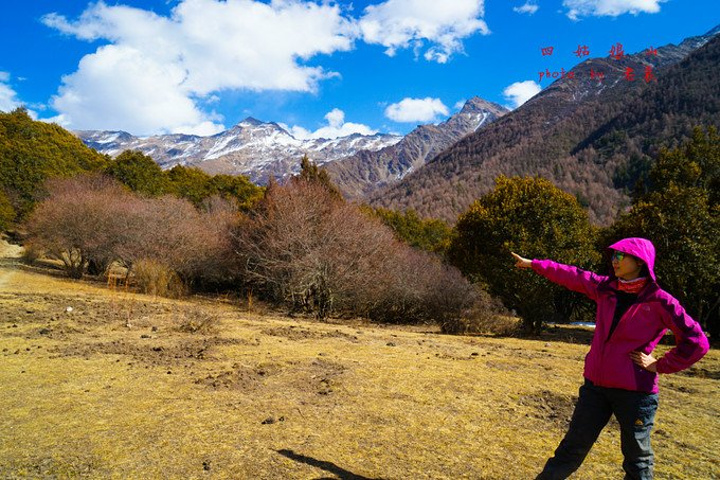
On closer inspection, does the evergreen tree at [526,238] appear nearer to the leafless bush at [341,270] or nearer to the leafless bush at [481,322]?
the leafless bush at [481,322]

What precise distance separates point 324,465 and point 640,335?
251 cm

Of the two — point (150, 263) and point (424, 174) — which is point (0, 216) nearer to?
point (150, 263)

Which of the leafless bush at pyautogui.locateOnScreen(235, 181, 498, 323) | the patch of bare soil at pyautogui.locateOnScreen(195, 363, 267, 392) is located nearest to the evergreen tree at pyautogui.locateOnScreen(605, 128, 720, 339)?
the leafless bush at pyautogui.locateOnScreen(235, 181, 498, 323)

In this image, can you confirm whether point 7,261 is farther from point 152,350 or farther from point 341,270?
point 152,350

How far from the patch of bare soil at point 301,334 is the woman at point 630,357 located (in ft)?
22.5

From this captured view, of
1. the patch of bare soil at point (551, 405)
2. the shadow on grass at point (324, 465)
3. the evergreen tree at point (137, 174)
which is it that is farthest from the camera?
the evergreen tree at point (137, 174)

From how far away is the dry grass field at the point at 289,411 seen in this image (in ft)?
11.3

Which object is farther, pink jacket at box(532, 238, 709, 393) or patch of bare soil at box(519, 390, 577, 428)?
patch of bare soil at box(519, 390, 577, 428)

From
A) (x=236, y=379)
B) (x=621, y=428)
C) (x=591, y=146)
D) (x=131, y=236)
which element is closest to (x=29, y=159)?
(x=131, y=236)

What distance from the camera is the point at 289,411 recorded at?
4.53m

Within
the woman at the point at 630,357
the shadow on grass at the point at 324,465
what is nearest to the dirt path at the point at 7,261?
the shadow on grass at the point at 324,465

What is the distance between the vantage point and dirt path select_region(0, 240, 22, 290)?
55.7 feet

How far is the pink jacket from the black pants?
0.25 feet

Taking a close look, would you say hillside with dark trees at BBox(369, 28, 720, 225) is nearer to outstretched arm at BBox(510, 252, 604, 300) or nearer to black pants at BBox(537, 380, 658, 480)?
outstretched arm at BBox(510, 252, 604, 300)
